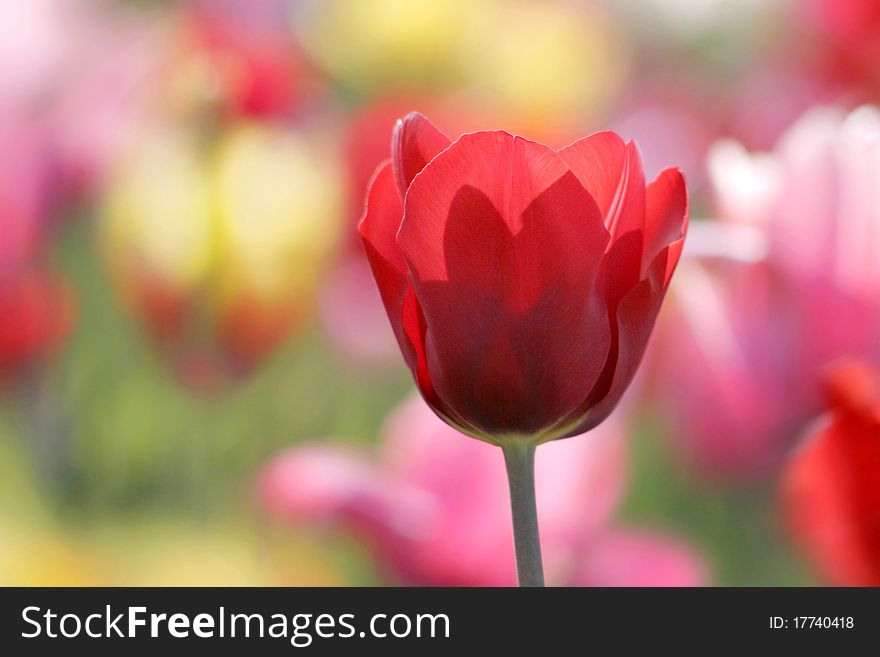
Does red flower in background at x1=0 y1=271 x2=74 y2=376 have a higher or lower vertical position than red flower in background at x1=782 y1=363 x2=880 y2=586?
higher

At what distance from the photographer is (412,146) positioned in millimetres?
195

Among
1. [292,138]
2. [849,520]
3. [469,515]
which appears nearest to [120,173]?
[292,138]

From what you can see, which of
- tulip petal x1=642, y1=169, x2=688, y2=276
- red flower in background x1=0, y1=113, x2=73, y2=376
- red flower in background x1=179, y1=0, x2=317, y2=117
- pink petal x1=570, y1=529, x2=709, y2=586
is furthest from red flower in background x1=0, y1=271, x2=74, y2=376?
tulip petal x1=642, y1=169, x2=688, y2=276

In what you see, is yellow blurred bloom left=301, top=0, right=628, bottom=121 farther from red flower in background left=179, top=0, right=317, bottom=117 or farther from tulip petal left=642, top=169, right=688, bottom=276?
tulip petal left=642, top=169, right=688, bottom=276

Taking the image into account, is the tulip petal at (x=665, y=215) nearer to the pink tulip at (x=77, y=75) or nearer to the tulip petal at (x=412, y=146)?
the tulip petal at (x=412, y=146)

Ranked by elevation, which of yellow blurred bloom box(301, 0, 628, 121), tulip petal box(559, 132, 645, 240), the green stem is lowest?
the green stem

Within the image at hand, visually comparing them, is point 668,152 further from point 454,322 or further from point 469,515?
point 454,322

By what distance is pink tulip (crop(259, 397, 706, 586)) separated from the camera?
36cm

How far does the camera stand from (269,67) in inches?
23.1

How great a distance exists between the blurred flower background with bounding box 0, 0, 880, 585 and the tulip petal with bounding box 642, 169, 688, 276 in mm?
94

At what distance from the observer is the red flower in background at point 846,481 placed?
26 centimetres

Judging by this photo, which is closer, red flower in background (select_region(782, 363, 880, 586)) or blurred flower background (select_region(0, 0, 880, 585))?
red flower in background (select_region(782, 363, 880, 586))

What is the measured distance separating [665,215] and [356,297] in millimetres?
406

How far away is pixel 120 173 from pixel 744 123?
1.19ft
